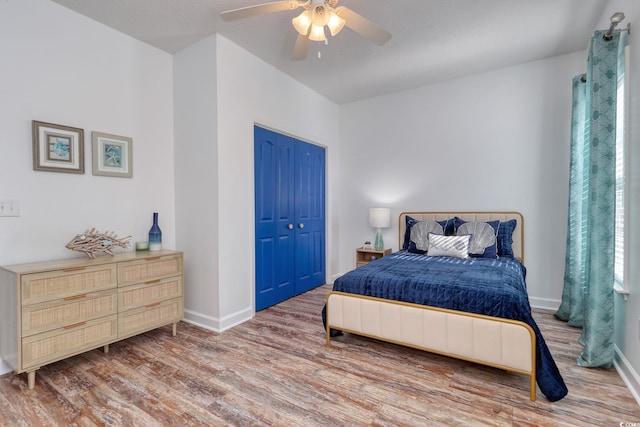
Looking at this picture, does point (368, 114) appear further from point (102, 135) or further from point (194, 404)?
point (194, 404)

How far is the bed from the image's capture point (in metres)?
1.85

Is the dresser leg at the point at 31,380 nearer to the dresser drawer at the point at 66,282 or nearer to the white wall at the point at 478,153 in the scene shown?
the dresser drawer at the point at 66,282

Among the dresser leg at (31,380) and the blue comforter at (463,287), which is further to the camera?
the dresser leg at (31,380)

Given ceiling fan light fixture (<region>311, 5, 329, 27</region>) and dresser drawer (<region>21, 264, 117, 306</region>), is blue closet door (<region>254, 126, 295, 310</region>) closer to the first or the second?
dresser drawer (<region>21, 264, 117, 306</region>)

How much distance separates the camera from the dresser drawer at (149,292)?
2400 millimetres

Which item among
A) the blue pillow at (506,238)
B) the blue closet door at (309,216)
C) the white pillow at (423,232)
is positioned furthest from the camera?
the blue closet door at (309,216)

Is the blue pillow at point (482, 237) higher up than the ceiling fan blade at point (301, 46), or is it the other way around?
the ceiling fan blade at point (301, 46)

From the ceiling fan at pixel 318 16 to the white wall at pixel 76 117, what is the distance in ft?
4.69

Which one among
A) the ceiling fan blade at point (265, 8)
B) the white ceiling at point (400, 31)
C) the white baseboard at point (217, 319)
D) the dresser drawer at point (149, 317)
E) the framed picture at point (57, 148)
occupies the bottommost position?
the white baseboard at point (217, 319)

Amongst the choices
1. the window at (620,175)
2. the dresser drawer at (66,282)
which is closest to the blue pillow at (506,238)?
the window at (620,175)

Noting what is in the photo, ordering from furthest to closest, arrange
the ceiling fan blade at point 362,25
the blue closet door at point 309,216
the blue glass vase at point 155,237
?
the blue closet door at point 309,216, the blue glass vase at point 155,237, the ceiling fan blade at point 362,25

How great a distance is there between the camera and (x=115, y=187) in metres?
2.73

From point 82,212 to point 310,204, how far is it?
250 centimetres

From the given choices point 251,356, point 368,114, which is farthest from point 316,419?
point 368,114
